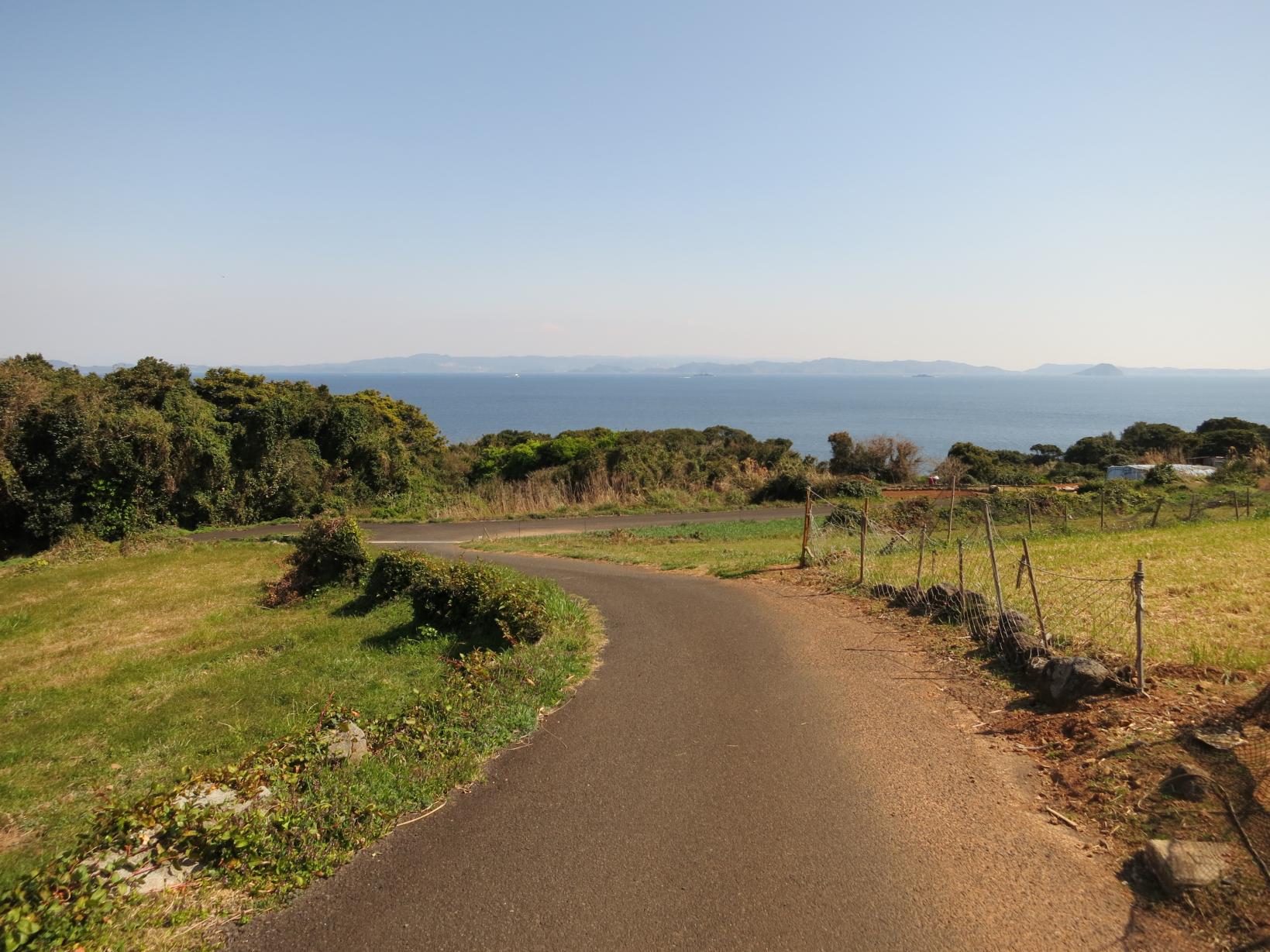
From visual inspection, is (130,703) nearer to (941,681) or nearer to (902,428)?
(941,681)

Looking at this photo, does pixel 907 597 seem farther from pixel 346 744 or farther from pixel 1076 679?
pixel 346 744

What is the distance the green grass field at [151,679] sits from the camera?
6695 millimetres

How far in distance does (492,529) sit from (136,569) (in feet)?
37.5

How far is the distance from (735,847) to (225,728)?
5957mm

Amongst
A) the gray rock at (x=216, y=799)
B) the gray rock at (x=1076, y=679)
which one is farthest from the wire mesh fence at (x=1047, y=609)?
the gray rock at (x=216, y=799)

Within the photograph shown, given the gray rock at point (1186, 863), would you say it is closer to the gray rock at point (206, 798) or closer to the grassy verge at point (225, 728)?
the grassy verge at point (225, 728)

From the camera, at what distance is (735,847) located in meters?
5.12

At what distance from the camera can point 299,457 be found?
30703 mm

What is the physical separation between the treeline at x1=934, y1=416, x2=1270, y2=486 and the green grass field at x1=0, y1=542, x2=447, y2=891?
102ft

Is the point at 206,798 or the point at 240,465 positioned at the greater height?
the point at 206,798

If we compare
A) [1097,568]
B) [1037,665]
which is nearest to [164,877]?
[1037,665]

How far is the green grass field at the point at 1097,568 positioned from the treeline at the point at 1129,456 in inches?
606

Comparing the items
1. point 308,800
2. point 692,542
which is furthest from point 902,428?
point 308,800

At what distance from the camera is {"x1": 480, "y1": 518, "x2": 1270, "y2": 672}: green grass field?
27.3 feet
